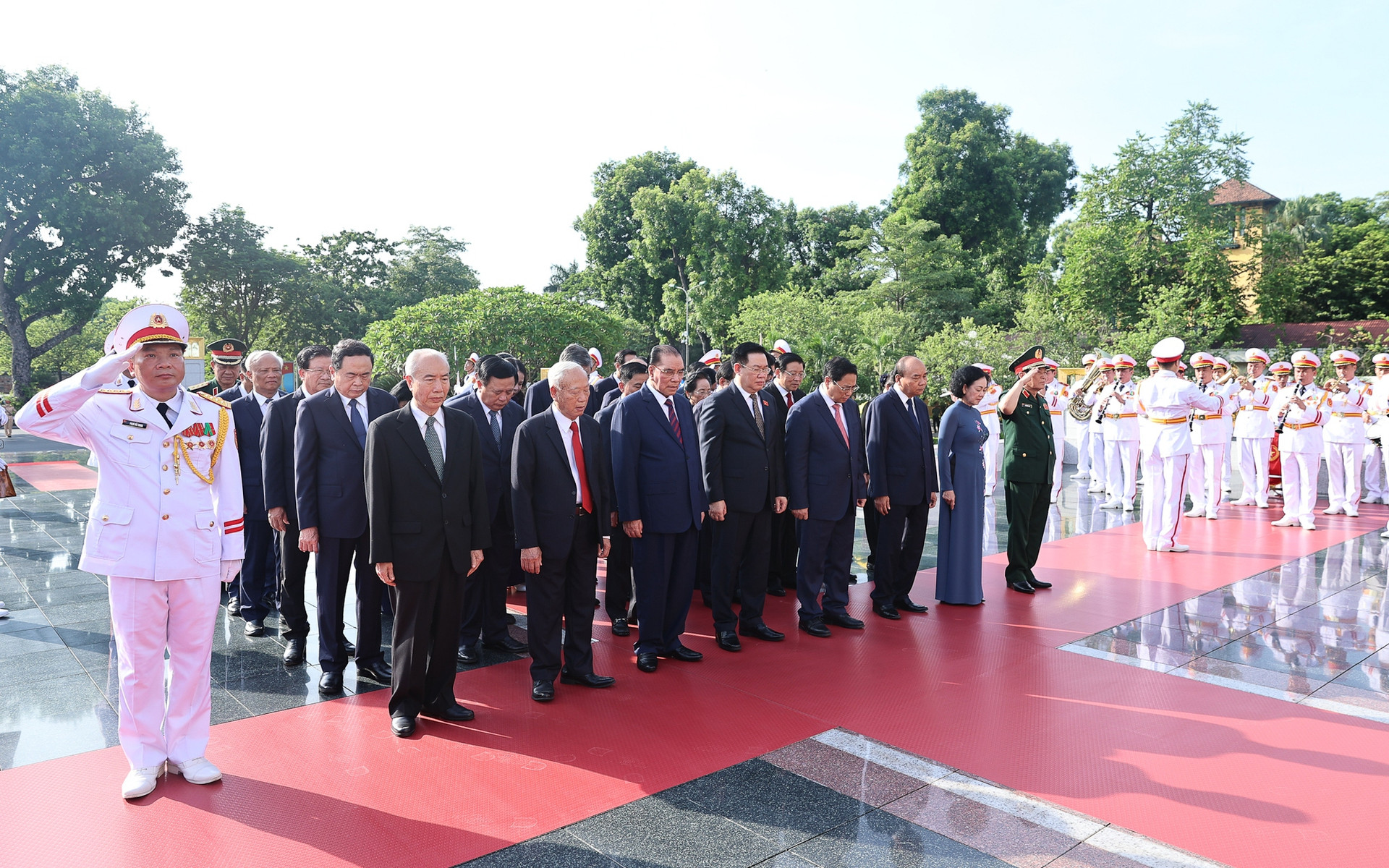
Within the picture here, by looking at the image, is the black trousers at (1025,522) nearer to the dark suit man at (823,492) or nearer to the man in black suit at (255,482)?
the dark suit man at (823,492)

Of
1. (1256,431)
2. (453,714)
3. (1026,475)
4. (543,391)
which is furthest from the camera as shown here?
(1256,431)

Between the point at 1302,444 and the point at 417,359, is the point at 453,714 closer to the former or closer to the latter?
the point at 417,359

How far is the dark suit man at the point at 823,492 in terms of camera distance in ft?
18.4

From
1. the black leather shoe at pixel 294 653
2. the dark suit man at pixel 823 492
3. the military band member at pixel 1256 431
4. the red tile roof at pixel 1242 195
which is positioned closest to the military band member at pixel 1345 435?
the military band member at pixel 1256 431

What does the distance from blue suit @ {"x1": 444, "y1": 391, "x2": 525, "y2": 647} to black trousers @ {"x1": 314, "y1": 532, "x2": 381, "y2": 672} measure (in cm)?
62

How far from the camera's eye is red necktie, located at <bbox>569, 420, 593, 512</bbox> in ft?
14.8

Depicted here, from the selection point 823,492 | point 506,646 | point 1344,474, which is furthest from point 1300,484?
point 506,646

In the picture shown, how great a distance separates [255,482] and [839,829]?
4490 mm

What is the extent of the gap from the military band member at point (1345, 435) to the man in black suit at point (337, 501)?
441 inches

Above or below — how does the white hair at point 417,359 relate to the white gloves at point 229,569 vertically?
above

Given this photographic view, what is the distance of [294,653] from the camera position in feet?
15.9

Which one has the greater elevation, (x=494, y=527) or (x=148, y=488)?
(x=148, y=488)

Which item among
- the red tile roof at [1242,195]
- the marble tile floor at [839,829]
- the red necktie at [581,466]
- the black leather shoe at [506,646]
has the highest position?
the red tile roof at [1242,195]

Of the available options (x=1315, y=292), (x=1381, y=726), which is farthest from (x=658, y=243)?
(x=1381, y=726)
